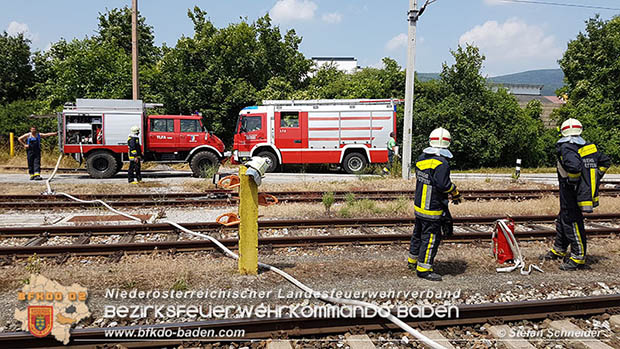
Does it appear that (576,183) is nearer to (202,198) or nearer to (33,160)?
(202,198)

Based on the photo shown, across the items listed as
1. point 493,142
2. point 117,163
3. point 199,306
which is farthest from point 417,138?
point 199,306

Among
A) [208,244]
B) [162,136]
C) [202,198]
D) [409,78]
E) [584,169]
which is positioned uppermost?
[409,78]

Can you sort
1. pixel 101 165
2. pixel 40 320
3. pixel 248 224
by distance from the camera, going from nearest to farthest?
pixel 40 320 → pixel 248 224 → pixel 101 165

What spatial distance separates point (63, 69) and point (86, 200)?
17.9m

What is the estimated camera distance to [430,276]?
203 inches

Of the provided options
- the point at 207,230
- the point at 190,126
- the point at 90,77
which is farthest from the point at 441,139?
the point at 90,77

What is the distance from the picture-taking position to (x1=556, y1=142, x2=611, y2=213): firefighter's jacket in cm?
533

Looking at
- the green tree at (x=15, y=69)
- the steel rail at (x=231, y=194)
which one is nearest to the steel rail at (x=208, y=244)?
the steel rail at (x=231, y=194)

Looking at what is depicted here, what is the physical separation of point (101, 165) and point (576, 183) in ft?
49.8

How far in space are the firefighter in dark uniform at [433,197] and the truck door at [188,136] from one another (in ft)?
41.0

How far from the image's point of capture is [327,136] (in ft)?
59.4

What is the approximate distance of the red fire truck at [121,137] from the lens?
15.5 metres

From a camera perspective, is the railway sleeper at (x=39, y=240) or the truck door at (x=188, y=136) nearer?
the railway sleeper at (x=39, y=240)

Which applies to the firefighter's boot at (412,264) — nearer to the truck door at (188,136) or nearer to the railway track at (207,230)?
the railway track at (207,230)
